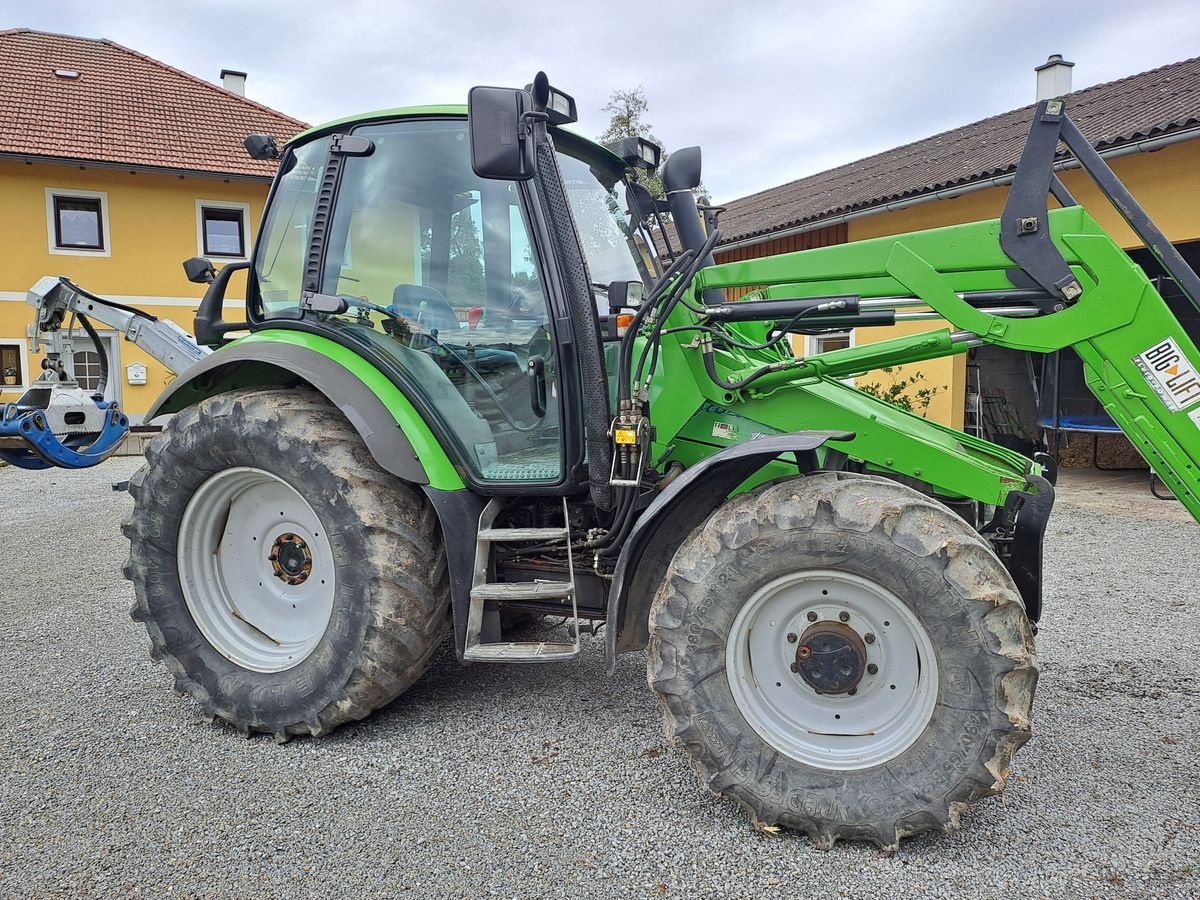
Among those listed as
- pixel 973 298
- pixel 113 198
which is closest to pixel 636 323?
pixel 973 298

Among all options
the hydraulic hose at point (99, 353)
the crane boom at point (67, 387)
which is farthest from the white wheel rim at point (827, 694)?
the hydraulic hose at point (99, 353)

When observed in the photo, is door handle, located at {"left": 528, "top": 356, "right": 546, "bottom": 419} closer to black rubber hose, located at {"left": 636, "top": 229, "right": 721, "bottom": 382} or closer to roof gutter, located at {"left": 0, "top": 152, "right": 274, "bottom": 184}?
black rubber hose, located at {"left": 636, "top": 229, "right": 721, "bottom": 382}

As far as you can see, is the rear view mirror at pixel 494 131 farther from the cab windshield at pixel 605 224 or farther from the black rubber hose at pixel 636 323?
the black rubber hose at pixel 636 323

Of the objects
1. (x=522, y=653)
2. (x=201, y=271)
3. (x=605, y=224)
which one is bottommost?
(x=522, y=653)

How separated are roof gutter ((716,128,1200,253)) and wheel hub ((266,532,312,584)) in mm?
5011

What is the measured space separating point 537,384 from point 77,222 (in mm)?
19059

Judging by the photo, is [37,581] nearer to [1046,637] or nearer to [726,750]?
[726,750]

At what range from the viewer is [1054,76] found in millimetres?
13258

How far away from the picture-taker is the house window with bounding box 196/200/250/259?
18.6m

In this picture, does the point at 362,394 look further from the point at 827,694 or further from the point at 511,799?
the point at 827,694

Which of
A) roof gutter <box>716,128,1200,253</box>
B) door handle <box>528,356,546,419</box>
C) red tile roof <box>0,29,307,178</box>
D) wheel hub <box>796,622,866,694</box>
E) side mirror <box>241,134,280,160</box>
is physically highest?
red tile roof <box>0,29,307,178</box>

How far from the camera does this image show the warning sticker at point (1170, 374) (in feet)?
8.29

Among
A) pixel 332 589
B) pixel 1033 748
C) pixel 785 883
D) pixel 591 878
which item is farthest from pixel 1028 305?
pixel 332 589

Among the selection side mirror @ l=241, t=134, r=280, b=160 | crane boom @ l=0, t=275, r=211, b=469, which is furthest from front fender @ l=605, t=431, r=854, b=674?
crane boom @ l=0, t=275, r=211, b=469
